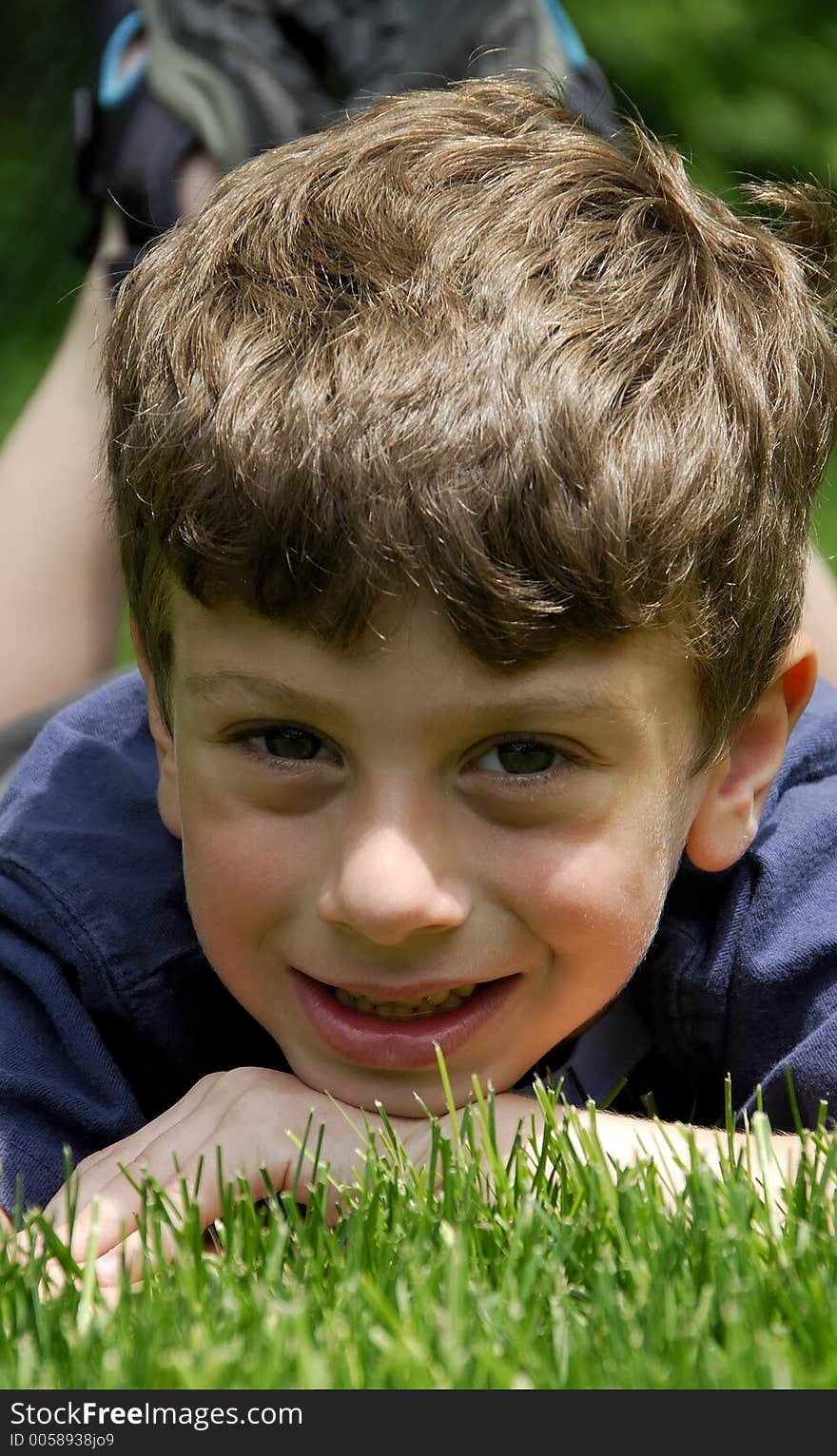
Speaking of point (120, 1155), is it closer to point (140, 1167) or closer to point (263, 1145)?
point (140, 1167)

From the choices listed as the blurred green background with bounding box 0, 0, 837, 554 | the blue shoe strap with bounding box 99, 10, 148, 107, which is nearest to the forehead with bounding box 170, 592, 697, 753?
the blue shoe strap with bounding box 99, 10, 148, 107

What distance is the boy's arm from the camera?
192 centimetres

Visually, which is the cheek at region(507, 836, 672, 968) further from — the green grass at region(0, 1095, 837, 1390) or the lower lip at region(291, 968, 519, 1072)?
the green grass at region(0, 1095, 837, 1390)

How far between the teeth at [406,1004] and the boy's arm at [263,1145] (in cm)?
12

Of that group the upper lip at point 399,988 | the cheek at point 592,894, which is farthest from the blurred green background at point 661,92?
the upper lip at point 399,988

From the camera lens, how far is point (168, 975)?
2.37m

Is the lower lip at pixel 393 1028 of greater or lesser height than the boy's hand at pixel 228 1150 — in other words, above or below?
above

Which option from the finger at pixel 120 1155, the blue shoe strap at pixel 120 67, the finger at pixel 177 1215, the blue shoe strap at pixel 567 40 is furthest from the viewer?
the blue shoe strap at pixel 567 40

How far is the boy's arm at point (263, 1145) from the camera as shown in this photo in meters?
1.92

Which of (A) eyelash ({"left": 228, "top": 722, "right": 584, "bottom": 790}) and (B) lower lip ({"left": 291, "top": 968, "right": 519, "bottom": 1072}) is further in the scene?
(B) lower lip ({"left": 291, "top": 968, "right": 519, "bottom": 1072})

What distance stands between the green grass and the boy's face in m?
0.25

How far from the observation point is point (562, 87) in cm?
260

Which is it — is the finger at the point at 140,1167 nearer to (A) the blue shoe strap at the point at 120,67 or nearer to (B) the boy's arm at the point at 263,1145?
(B) the boy's arm at the point at 263,1145
